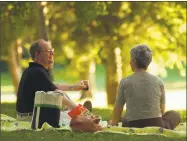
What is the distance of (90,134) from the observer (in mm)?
6797

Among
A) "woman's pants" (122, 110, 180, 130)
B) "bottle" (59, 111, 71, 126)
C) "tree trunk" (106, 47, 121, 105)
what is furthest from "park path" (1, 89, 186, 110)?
"woman's pants" (122, 110, 180, 130)

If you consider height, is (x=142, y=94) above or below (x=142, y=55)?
below

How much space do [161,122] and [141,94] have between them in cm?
47

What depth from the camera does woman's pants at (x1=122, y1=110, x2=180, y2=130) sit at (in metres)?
7.17

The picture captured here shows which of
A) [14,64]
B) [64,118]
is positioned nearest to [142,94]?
[64,118]

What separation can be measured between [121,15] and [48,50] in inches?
494

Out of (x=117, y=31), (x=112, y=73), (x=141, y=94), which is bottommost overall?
(x=141, y=94)

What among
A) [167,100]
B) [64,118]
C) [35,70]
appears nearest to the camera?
[35,70]

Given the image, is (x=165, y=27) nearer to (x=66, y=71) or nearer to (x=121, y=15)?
(x=121, y=15)

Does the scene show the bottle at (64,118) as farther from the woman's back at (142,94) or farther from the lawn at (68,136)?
the woman's back at (142,94)

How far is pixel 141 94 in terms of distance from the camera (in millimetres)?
7066

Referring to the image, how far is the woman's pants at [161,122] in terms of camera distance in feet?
23.5

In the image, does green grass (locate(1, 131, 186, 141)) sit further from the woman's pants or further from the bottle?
the bottle

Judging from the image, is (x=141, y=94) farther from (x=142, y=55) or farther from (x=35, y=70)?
(x=35, y=70)
